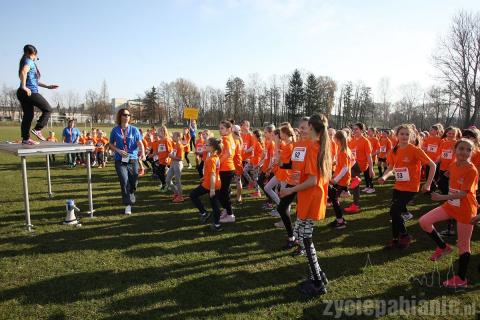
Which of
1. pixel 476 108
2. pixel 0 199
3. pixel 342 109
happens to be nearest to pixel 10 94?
pixel 342 109

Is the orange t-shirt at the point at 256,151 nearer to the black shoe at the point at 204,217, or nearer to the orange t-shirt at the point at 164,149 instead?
the orange t-shirt at the point at 164,149

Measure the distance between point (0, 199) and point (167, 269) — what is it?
740cm

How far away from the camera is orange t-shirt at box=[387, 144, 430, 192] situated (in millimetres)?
5496

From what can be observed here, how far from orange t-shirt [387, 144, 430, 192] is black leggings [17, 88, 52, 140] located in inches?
267

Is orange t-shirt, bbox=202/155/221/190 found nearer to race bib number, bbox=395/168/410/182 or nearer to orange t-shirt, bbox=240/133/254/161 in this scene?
race bib number, bbox=395/168/410/182

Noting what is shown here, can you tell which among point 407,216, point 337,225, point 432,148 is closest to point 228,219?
point 337,225

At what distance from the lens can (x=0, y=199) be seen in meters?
9.45

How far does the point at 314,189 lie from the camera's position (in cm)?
408

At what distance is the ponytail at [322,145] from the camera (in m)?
4.03

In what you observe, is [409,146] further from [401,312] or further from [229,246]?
[229,246]

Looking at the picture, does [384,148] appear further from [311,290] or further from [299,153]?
[311,290]

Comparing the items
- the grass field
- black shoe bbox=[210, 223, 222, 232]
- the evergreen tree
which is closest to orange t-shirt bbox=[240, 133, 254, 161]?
the grass field

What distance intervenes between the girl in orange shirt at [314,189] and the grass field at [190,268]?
30 centimetres

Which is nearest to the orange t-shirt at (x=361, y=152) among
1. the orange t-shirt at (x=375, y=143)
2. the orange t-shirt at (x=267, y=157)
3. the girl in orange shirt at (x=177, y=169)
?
the orange t-shirt at (x=267, y=157)
